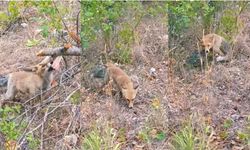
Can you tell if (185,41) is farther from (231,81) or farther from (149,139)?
(149,139)

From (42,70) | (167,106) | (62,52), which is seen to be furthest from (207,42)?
(42,70)

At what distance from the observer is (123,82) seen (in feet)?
A: 15.7

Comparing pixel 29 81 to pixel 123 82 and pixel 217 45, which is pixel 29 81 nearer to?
pixel 123 82

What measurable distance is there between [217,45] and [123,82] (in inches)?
44.3

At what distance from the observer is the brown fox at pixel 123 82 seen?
473cm

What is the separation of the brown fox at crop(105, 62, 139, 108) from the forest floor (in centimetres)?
10

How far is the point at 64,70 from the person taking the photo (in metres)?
5.39

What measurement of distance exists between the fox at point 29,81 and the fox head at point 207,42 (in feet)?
5.18

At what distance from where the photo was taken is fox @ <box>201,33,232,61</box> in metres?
5.04

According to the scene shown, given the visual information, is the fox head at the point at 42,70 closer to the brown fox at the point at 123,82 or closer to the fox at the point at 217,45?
the brown fox at the point at 123,82

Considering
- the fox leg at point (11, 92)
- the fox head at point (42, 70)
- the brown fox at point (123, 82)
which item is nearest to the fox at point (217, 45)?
the brown fox at point (123, 82)

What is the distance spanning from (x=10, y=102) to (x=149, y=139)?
1.44 metres

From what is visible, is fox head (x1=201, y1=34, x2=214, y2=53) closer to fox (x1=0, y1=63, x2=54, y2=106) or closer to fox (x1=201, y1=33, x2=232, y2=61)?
fox (x1=201, y1=33, x2=232, y2=61)

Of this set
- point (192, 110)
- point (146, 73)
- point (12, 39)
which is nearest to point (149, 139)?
point (192, 110)
